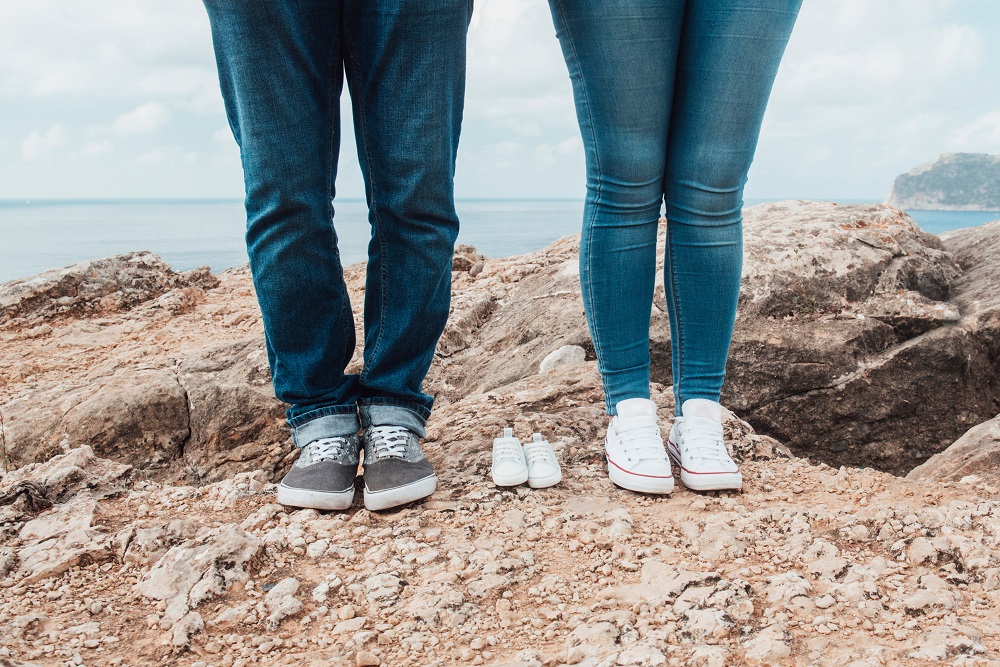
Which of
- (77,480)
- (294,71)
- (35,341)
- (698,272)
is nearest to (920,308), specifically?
(698,272)

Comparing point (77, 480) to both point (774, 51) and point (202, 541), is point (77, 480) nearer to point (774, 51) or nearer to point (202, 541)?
point (202, 541)

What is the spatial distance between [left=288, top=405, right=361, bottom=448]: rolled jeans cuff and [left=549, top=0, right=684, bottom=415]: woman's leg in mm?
747

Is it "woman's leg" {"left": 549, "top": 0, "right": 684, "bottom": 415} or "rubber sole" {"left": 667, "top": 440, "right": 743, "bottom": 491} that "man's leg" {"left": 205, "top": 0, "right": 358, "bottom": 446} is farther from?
"rubber sole" {"left": 667, "top": 440, "right": 743, "bottom": 491}

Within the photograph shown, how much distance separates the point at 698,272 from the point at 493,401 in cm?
104

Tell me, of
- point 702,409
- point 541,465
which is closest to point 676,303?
point 702,409

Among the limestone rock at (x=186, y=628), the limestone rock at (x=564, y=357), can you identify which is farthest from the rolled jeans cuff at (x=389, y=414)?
the limestone rock at (x=564, y=357)

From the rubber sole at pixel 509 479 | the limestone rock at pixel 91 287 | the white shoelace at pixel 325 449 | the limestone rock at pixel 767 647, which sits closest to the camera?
the limestone rock at pixel 767 647

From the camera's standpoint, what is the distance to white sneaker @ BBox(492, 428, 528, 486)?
7.00ft

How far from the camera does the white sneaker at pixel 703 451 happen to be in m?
2.11

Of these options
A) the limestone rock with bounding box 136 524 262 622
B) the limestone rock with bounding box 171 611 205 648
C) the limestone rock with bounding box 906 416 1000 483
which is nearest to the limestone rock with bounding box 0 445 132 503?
the limestone rock with bounding box 136 524 262 622

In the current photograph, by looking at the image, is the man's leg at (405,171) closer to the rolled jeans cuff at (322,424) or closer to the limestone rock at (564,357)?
the rolled jeans cuff at (322,424)

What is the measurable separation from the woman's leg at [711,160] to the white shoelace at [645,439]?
6.4 inches

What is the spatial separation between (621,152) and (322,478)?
1150 millimetres

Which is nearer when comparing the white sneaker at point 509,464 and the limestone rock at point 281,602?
the limestone rock at point 281,602
